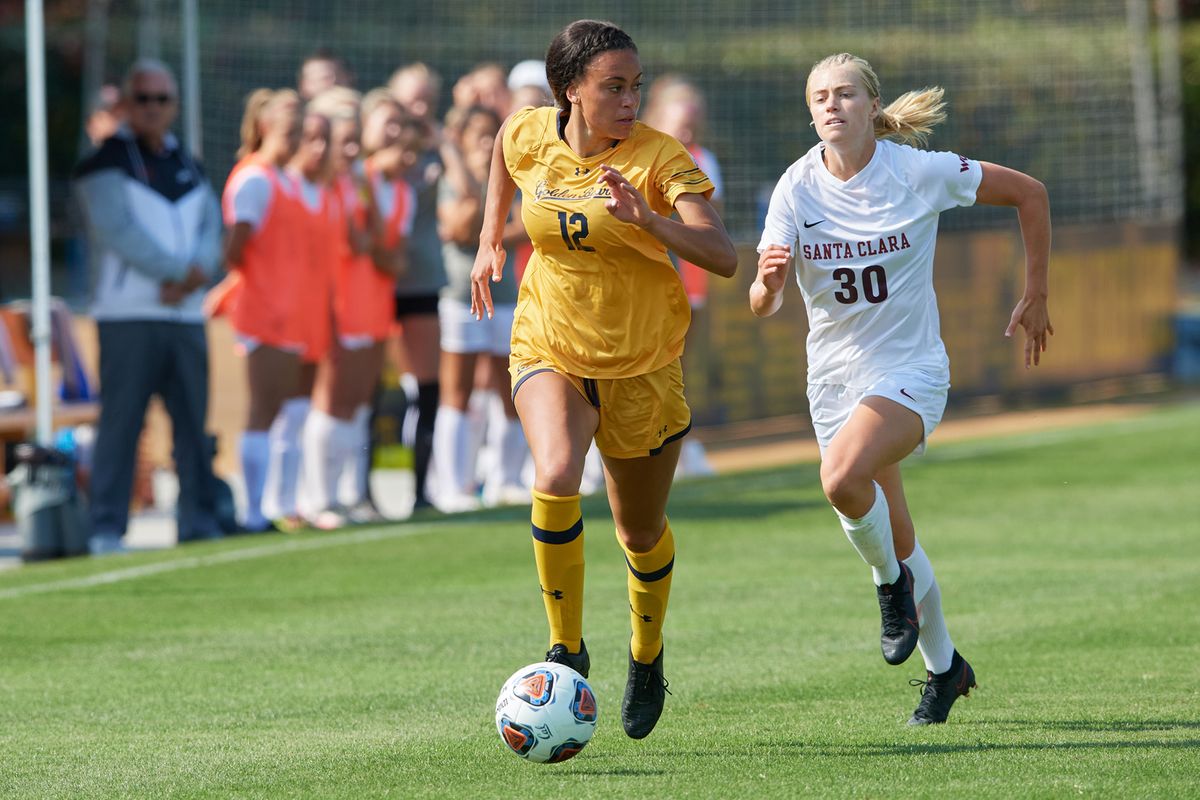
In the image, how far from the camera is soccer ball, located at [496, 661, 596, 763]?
525 centimetres

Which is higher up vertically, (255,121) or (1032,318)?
(255,121)

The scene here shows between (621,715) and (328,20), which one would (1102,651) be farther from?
(328,20)

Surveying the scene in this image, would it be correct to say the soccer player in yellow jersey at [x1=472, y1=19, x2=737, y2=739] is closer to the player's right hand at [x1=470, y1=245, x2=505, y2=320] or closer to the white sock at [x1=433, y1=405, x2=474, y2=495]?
the player's right hand at [x1=470, y1=245, x2=505, y2=320]

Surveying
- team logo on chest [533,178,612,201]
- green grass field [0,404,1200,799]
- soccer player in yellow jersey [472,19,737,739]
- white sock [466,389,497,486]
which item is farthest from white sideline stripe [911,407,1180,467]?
team logo on chest [533,178,612,201]

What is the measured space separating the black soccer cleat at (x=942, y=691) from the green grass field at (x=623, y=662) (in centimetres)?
9

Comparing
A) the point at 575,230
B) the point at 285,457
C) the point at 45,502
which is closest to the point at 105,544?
the point at 45,502

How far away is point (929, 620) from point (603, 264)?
1.59 m

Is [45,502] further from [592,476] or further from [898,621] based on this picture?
[898,621]

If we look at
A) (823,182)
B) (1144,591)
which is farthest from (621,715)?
(1144,591)

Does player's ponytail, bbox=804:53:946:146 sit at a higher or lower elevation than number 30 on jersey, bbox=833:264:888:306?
higher

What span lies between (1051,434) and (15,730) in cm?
1247

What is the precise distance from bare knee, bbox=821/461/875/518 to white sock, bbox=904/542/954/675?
1.27 feet

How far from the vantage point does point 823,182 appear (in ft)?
19.8

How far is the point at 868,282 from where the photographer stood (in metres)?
5.94
